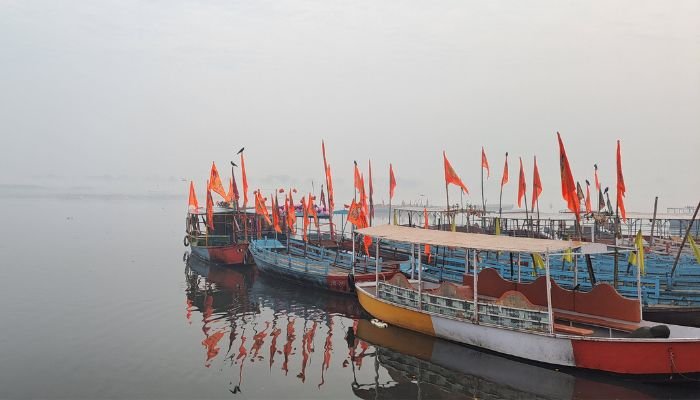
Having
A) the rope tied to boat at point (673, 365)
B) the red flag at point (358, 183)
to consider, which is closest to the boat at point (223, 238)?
the red flag at point (358, 183)

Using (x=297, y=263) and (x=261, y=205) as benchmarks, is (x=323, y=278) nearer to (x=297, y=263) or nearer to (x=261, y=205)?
(x=297, y=263)

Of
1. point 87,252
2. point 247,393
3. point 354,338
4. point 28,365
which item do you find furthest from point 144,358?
point 87,252

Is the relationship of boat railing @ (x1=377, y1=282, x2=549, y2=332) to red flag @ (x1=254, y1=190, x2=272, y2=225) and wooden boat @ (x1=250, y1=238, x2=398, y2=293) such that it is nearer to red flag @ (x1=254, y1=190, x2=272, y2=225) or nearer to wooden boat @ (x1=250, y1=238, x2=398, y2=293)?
wooden boat @ (x1=250, y1=238, x2=398, y2=293)

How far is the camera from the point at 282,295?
2555 centimetres

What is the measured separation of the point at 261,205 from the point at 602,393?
83.1 ft

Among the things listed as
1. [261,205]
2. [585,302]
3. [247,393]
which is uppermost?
[261,205]

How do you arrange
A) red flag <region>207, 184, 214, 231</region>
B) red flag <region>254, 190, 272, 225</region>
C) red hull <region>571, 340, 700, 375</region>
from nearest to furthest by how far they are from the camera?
red hull <region>571, 340, 700, 375</region> → red flag <region>254, 190, 272, 225</region> → red flag <region>207, 184, 214, 231</region>

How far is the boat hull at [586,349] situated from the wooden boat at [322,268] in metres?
6.23

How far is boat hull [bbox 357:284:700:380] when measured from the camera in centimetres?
1234

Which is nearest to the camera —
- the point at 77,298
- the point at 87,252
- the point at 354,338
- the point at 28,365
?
the point at 28,365

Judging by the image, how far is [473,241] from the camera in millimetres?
16500

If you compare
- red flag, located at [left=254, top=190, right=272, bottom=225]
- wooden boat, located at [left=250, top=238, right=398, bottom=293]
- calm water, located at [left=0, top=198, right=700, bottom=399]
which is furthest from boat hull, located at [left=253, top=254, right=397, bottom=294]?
red flag, located at [left=254, top=190, right=272, bottom=225]

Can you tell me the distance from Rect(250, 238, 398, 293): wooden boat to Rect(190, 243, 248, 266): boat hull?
1.56 metres

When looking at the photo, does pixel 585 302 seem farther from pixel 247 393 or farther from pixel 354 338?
pixel 247 393
